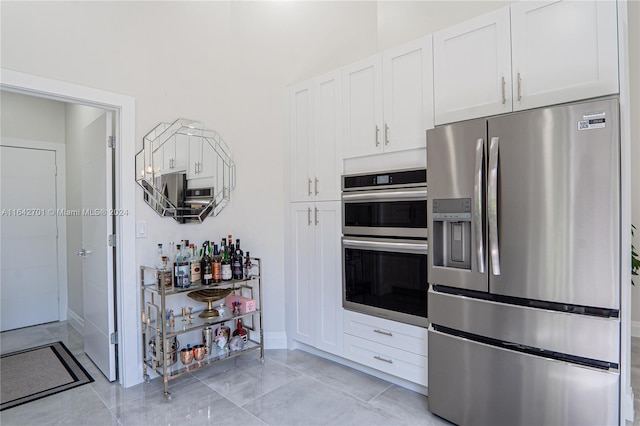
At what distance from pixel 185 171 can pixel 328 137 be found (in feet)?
4.10

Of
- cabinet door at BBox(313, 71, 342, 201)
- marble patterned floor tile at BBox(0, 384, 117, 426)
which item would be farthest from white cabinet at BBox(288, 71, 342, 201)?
marble patterned floor tile at BBox(0, 384, 117, 426)

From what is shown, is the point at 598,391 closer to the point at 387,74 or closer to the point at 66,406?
the point at 387,74

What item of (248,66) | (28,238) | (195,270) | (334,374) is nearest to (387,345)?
(334,374)

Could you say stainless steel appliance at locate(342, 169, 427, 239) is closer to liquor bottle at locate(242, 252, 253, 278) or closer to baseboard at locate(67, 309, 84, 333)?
liquor bottle at locate(242, 252, 253, 278)

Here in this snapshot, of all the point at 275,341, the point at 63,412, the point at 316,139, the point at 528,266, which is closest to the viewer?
the point at 528,266

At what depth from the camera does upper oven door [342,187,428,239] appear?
7.70 ft

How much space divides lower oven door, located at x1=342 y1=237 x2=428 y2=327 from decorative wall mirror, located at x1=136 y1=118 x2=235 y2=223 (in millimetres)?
1286

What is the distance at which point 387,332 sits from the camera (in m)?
2.54

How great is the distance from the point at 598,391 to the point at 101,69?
352 centimetres

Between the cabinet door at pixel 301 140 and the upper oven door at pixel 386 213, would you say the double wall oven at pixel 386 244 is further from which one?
the cabinet door at pixel 301 140

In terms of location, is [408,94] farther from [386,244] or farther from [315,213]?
[315,213]

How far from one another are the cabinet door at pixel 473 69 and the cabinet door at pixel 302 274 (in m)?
1.38

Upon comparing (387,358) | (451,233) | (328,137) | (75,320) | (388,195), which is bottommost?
(75,320)

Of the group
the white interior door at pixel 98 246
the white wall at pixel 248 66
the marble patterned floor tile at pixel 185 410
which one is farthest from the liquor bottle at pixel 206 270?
the marble patterned floor tile at pixel 185 410
